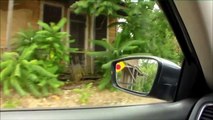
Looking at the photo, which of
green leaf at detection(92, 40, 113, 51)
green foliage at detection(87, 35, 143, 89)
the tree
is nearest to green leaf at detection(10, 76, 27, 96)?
green foliage at detection(87, 35, 143, 89)

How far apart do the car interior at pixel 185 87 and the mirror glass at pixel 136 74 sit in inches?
3.0

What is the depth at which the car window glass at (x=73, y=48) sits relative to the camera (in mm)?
1535

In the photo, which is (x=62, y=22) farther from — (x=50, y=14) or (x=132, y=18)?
(x=132, y=18)

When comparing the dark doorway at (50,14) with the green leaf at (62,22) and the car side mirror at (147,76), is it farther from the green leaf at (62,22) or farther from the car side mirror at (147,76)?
the car side mirror at (147,76)

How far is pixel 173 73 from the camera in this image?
1.17m

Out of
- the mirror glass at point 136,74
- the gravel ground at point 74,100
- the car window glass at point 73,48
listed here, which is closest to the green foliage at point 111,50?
the car window glass at point 73,48

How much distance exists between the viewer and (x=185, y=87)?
47.2 inches

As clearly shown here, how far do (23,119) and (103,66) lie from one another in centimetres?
124

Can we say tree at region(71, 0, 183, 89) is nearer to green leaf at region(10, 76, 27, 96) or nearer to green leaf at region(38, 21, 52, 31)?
green leaf at region(38, 21, 52, 31)

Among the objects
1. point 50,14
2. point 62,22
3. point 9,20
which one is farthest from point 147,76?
point 50,14

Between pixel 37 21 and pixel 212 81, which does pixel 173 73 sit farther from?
pixel 37 21

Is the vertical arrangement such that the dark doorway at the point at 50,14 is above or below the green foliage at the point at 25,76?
above

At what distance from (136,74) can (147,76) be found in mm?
45

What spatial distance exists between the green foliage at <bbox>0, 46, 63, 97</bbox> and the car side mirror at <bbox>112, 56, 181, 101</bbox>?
57 cm
